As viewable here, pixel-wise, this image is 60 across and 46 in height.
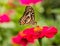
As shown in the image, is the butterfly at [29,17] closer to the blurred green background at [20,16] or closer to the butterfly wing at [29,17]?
the butterfly wing at [29,17]

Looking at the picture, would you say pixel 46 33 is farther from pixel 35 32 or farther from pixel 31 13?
pixel 31 13

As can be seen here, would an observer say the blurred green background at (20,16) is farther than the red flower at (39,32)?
Yes

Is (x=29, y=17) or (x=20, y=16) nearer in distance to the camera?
(x=29, y=17)

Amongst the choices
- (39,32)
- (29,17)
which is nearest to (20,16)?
(39,32)

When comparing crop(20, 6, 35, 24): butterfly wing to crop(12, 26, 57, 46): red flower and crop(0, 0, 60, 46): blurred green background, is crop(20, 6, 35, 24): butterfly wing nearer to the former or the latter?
crop(12, 26, 57, 46): red flower

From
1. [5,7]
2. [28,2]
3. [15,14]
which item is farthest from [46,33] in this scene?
[5,7]

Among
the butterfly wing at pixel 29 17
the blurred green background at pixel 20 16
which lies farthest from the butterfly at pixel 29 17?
the blurred green background at pixel 20 16

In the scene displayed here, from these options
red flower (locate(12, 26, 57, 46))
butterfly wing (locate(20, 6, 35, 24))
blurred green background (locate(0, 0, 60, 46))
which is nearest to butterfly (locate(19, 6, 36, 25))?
butterfly wing (locate(20, 6, 35, 24))

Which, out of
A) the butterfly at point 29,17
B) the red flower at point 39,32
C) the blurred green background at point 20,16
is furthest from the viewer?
the blurred green background at point 20,16

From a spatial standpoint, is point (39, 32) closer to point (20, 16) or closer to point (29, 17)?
point (29, 17)

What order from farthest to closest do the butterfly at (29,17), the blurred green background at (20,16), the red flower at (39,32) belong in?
1. the blurred green background at (20,16)
2. the red flower at (39,32)
3. the butterfly at (29,17)

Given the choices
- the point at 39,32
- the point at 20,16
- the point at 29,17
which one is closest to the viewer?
the point at 29,17
